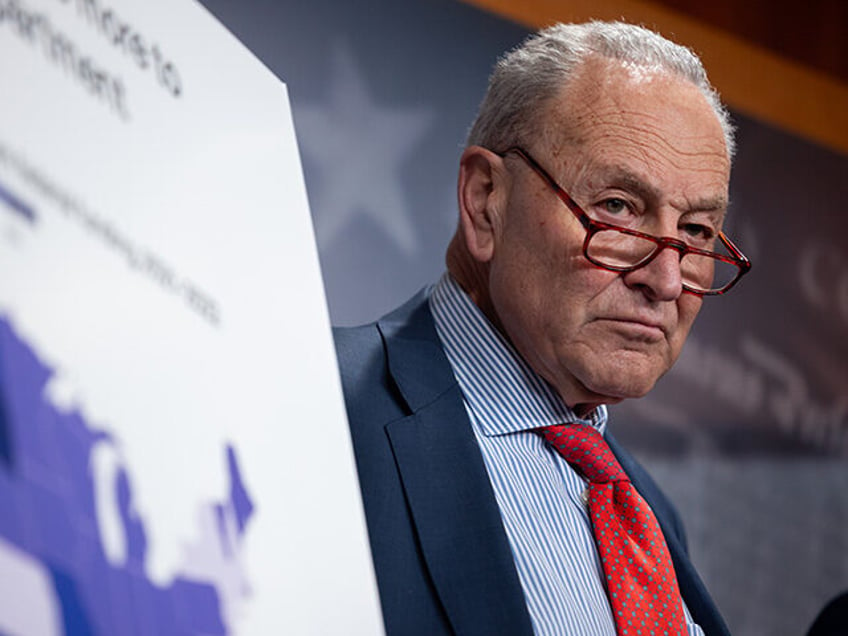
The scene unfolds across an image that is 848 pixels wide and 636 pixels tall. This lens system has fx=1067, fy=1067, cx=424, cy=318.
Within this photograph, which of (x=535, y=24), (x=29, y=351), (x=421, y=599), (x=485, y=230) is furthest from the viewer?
(x=535, y=24)

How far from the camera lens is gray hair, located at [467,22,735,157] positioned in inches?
52.7

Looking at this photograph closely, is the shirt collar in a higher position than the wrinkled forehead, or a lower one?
lower

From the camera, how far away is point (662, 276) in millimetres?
1250

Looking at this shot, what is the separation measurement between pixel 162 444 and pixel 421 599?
562mm

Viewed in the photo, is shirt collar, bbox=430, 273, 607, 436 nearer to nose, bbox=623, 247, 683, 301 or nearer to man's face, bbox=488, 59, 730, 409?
man's face, bbox=488, 59, 730, 409

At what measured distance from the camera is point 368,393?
3.97 feet

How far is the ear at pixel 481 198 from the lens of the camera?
1.37 metres

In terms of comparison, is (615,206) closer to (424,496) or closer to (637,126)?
(637,126)

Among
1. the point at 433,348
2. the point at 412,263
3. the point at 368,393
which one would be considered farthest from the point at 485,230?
the point at 412,263

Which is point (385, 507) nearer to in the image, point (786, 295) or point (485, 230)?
point (485, 230)

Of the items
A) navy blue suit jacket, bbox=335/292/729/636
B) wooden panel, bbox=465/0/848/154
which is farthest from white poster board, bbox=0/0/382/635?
wooden panel, bbox=465/0/848/154

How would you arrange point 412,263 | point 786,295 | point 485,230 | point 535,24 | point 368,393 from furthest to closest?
1. point 786,295
2. point 535,24
3. point 412,263
4. point 485,230
5. point 368,393

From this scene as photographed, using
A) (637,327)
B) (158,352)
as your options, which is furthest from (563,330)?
(158,352)

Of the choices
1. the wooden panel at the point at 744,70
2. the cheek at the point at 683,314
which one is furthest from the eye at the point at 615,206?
the wooden panel at the point at 744,70
